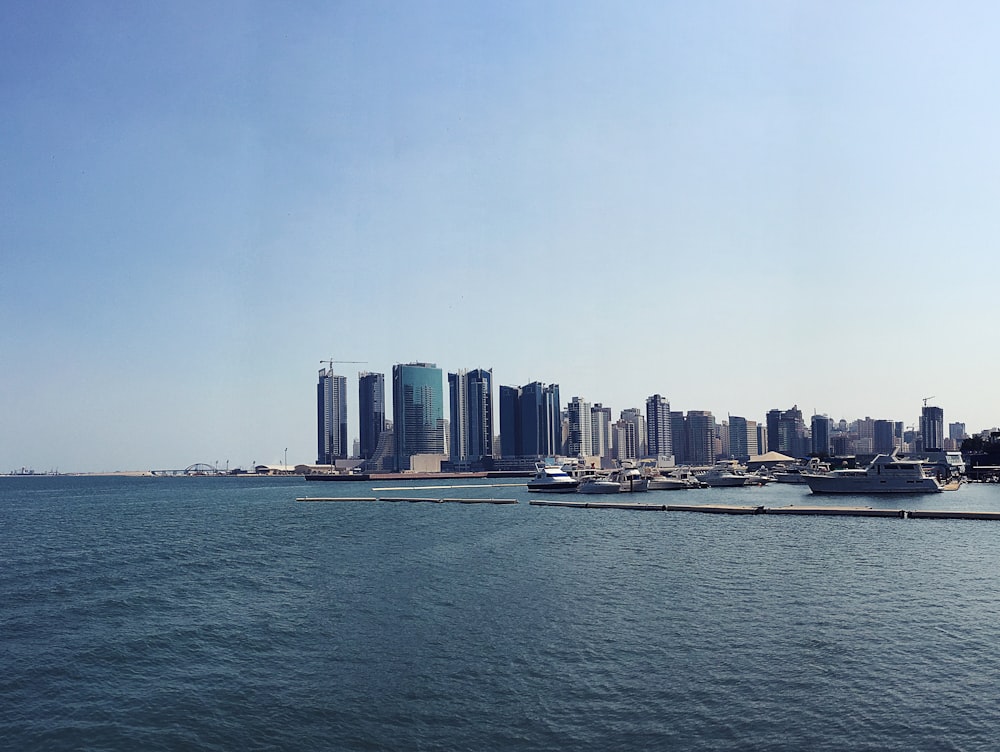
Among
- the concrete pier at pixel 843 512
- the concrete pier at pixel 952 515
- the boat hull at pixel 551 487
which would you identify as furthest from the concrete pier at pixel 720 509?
the boat hull at pixel 551 487

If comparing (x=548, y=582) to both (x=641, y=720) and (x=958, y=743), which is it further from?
(x=958, y=743)

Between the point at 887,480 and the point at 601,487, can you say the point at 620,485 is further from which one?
the point at 887,480

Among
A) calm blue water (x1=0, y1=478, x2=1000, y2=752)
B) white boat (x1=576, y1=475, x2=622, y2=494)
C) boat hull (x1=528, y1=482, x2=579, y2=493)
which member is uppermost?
calm blue water (x1=0, y1=478, x2=1000, y2=752)

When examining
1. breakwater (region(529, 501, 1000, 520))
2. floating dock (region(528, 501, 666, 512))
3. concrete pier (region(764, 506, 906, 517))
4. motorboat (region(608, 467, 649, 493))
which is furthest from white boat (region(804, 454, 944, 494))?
floating dock (region(528, 501, 666, 512))

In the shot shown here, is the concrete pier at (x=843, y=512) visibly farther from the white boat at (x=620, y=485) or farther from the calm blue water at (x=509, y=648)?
the white boat at (x=620, y=485)

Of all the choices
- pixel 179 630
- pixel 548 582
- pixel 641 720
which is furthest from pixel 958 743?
pixel 179 630

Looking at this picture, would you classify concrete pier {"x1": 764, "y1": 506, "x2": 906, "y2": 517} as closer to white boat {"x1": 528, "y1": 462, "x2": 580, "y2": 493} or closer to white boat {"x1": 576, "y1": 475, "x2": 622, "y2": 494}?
white boat {"x1": 576, "y1": 475, "x2": 622, "y2": 494}

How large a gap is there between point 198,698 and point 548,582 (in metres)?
21.1

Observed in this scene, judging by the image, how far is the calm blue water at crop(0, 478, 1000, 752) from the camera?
63.5 ft

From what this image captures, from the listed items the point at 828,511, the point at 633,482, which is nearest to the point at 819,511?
the point at 828,511

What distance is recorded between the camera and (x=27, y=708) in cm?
2147

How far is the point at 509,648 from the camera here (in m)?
26.3

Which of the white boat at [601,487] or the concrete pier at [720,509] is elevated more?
the concrete pier at [720,509]

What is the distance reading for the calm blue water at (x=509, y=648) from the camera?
1934cm
